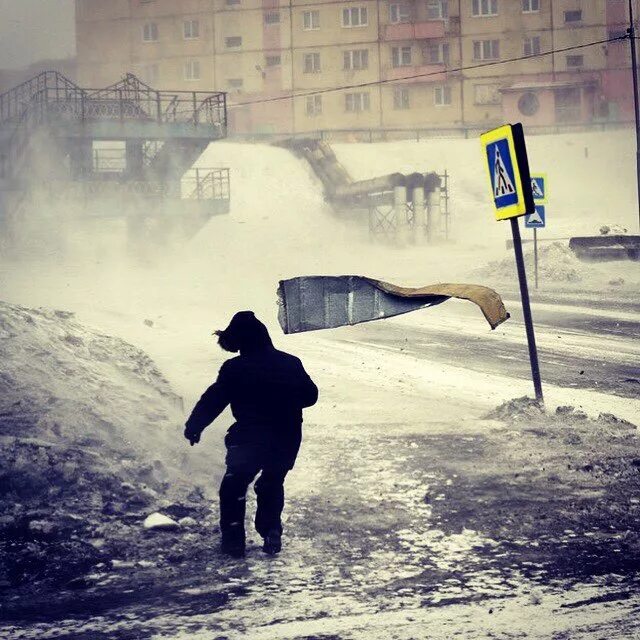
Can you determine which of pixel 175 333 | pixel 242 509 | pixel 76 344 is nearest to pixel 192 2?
pixel 175 333

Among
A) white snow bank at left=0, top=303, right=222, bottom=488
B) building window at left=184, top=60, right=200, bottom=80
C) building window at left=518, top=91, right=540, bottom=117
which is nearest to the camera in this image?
white snow bank at left=0, top=303, right=222, bottom=488

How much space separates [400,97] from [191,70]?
1516cm

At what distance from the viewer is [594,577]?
5219 mm

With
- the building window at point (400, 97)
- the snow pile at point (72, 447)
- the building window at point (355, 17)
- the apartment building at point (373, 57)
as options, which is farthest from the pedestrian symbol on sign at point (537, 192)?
the building window at point (355, 17)

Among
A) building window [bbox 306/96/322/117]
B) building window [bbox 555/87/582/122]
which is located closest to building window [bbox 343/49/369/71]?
building window [bbox 306/96/322/117]

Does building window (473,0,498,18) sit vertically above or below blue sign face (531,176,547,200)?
above

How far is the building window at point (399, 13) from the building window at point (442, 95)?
18.2 ft

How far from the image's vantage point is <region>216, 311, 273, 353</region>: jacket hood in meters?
5.73

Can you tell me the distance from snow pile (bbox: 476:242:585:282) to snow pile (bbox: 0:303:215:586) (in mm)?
17350

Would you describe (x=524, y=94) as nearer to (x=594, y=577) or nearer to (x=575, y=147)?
(x=575, y=147)

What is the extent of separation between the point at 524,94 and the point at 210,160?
73.8 feet

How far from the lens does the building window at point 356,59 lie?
64.8 m

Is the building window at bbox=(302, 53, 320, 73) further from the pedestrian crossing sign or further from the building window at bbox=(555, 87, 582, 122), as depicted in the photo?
the pedestrian crossing sign

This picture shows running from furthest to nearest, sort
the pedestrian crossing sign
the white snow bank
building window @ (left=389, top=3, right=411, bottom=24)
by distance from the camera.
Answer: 1. building window @ (left=389, top=3, right=411, bottom=24)
2. the pedestrian crossing sign
3. the white snow bank
